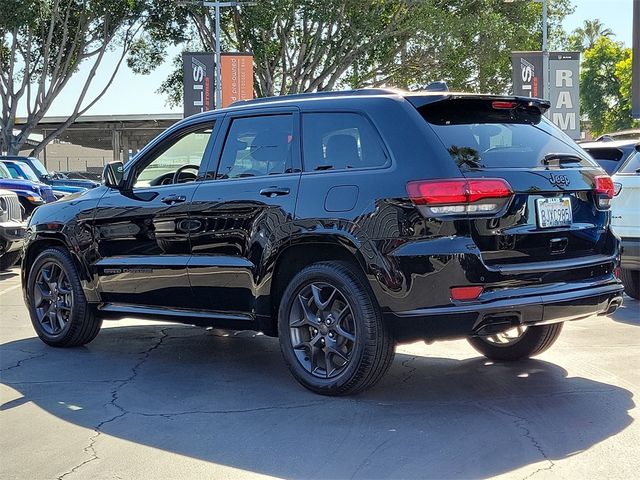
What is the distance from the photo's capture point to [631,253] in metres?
8.98

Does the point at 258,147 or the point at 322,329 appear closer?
the point at 322,329

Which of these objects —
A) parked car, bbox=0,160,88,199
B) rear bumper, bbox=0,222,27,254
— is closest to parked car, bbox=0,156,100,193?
parked car, bbox=0,160,88,199

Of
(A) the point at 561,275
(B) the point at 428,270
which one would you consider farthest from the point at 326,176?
(A) the point at 561,275

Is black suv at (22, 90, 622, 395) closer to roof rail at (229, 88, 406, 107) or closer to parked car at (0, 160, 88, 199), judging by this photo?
roof rail at (229, 88, 406, 107)

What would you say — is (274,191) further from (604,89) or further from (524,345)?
(604,89)

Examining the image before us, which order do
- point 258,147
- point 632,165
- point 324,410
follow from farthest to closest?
point 632,165 → point 258,147 → point 324,410

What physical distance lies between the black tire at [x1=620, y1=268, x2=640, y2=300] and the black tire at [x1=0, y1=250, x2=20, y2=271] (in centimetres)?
871

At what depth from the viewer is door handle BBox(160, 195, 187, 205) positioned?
20.6 ft

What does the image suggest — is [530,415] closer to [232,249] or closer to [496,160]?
[496,160]

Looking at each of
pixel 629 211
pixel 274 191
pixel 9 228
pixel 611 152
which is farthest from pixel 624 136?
pixel 9 228

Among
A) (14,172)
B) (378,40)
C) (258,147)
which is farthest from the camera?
(378,40)

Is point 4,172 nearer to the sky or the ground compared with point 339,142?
nearer to the ground

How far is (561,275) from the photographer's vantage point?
517 centimetres

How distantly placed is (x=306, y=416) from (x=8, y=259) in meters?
9.79
